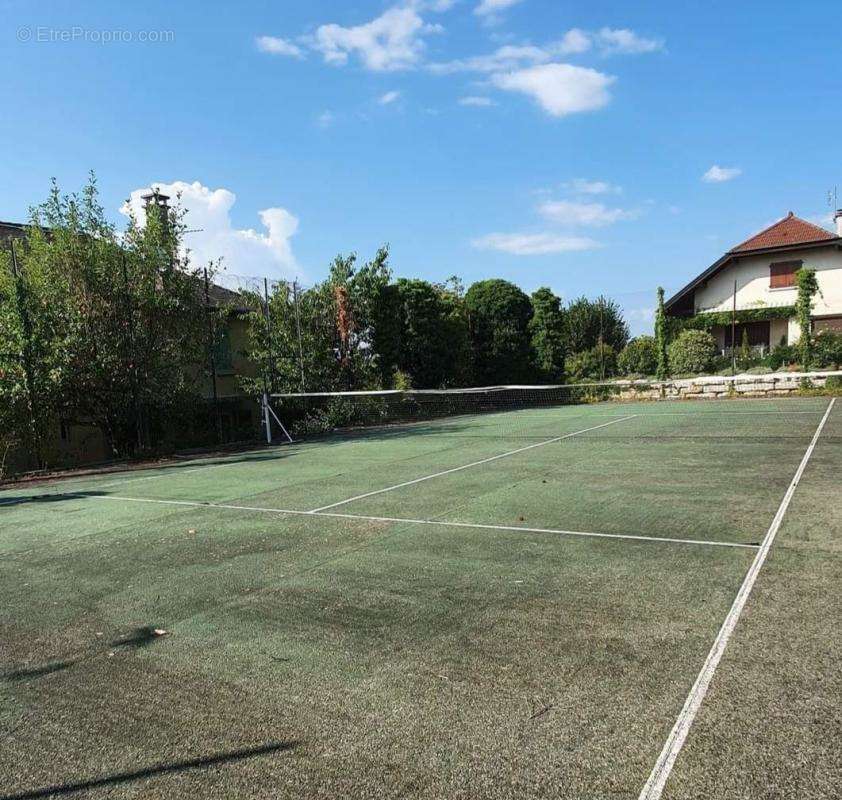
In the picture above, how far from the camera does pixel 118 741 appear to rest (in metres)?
3.03

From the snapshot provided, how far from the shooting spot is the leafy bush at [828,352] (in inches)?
1125

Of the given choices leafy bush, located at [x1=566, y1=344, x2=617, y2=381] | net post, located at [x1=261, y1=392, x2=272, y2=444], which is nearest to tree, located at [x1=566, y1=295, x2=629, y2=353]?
leafy bush, located at [x1=566, y1=344, x2=617, y2=381]

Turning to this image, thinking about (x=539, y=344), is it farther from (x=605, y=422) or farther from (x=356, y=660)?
(x=356, y=660)

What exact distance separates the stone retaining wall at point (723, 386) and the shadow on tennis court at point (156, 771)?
→ 27.4 metres

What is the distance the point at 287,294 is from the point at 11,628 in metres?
17.8

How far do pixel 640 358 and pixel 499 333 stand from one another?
7849 millimetres

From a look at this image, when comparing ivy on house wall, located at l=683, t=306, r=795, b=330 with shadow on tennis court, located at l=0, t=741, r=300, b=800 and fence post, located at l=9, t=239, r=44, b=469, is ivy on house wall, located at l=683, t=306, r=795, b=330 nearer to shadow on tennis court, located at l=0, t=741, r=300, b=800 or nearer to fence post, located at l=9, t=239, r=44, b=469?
fence post, located at l=9, t=239, r=44, b=469

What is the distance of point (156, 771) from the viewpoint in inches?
109

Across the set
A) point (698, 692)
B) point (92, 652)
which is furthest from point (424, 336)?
point (698, 692)

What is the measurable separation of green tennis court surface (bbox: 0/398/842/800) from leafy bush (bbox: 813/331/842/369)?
23.8m

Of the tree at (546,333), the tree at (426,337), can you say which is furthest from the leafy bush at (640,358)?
the tree at (426,337)

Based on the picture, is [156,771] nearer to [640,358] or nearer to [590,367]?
[640,358]

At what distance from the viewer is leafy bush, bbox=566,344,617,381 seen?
36.6 m

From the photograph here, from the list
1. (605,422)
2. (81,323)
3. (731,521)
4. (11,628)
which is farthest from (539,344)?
(11,628)
